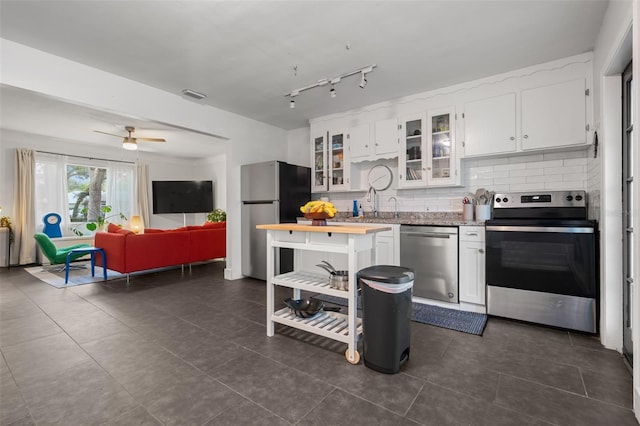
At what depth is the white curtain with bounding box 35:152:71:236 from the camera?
6195 mm

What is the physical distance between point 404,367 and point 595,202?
87.1 inches

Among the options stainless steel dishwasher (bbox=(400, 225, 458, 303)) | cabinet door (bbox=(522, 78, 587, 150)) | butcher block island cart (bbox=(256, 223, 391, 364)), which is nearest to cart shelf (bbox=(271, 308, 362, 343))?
butcher block island cart (bbox=(256, 223, 391, 364))

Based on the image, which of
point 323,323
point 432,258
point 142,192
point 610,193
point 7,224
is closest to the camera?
point 610,193

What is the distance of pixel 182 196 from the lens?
26.2 ft

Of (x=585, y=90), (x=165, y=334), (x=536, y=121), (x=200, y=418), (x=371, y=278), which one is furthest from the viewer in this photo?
(x=536, y=121)

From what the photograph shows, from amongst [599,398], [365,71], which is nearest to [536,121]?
[365,71]

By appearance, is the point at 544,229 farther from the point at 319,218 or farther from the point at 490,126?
the point at 319,218

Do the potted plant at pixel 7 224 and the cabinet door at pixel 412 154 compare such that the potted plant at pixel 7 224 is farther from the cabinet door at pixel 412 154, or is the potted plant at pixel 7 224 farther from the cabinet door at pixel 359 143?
the cabinet door at pixel 412 154

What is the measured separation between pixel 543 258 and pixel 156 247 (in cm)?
511

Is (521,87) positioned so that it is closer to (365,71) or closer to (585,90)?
(585,90)

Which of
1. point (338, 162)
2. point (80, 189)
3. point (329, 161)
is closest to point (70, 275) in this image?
point (80, 189)

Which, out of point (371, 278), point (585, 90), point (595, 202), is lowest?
point (371, 278)

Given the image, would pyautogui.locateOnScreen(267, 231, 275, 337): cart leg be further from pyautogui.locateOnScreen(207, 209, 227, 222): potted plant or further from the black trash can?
pyautogui.locateOnScreen(207, 209, 227, 222): potted plant

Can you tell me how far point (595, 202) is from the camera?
2574 mm
